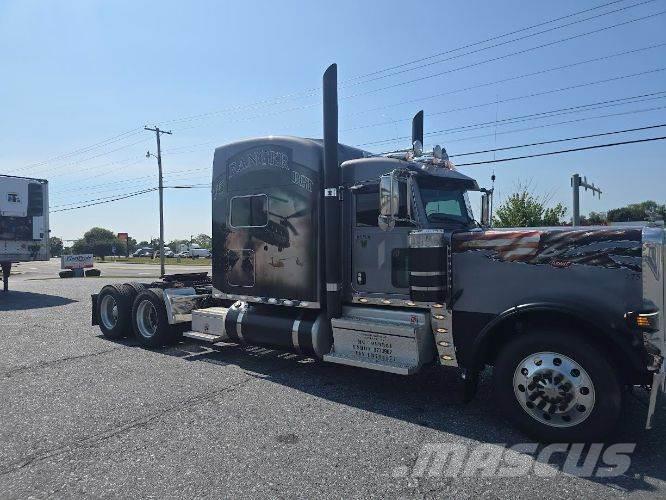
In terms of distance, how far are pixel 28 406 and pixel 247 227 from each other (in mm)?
3408

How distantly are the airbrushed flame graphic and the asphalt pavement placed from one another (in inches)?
59.8

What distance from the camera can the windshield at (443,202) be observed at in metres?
5.92

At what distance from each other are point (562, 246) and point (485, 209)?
2.49m

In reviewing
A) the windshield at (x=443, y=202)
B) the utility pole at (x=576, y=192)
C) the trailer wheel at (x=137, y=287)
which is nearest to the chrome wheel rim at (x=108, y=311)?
the trailer wheel at (x=137, y=287)

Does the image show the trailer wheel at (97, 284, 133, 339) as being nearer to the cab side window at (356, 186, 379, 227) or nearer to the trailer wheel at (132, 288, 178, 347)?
the trailer wheel at (132, 288, 178, 347)

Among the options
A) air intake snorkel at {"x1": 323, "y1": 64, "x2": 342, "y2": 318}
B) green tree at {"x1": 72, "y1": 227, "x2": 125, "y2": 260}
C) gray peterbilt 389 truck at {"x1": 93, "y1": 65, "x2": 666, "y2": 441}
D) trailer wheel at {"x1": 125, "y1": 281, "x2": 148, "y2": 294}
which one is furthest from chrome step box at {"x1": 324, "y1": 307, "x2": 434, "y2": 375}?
green tree at {"x1": 72, "y1": 227, "x2": 125, "y2": 260}

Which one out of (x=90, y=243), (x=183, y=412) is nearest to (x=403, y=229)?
(x=183, y=412)

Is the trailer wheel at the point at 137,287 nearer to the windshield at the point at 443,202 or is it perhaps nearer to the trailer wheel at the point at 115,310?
the trailer wheel at the point at 115,310

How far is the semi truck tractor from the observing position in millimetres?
16844

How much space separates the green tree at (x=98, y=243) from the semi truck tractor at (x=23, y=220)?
81109 millimetres

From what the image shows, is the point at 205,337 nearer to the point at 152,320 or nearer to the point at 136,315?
the point at 152,320

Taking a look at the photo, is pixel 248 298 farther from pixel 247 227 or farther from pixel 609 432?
pixel 609 432

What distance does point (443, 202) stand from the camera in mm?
6164

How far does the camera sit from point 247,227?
7.31 metres
